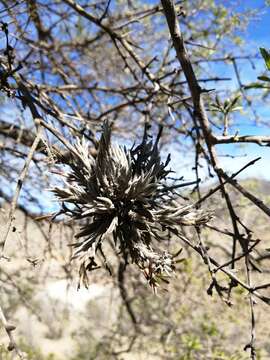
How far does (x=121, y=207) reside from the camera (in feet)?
3.52

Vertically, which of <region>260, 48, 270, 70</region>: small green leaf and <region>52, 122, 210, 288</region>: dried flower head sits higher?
<region>260, 48, 270, 70</region>: small green leaf

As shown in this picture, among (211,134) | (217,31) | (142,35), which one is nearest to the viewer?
(211,134)

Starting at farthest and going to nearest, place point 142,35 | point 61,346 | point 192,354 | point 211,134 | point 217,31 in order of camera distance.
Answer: point 61,346
point 142,35
point 192,354
point 217,31
point 211,134

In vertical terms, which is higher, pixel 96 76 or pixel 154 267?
pixel 96 76

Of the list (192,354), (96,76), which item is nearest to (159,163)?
(192,354)

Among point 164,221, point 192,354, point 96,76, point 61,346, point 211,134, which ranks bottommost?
point 61,346

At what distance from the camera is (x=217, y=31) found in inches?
136

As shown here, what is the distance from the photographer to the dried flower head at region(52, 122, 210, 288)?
103 cm

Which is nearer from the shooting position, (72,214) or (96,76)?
(72,214)

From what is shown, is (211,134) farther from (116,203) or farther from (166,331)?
(166,331)

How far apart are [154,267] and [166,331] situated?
13.5 ft

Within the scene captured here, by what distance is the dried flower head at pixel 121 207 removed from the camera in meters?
1.03

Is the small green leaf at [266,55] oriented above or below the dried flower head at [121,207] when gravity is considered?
above

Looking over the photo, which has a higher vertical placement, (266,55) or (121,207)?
(266,55)
